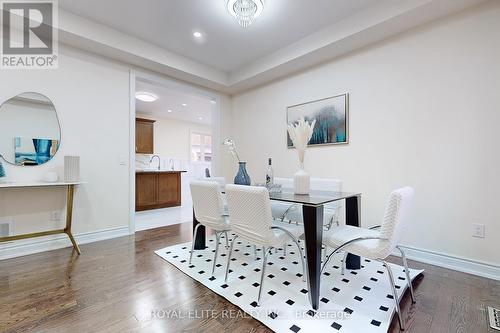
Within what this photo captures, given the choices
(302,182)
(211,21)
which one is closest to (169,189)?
(211,21)

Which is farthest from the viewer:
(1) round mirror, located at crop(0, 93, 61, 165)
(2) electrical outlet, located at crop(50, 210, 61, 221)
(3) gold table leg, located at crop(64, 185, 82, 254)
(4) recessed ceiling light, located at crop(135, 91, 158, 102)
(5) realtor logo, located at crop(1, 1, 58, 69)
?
(4) recessed ceiling light, located at crop(135, 91, 158, 102)

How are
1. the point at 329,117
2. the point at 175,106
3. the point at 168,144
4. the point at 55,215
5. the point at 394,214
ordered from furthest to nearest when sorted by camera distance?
the point at 168,144, the point at 175,106, the point at 329,117, the point at 55,215, the point at 394,214

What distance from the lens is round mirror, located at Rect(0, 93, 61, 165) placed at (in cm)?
245

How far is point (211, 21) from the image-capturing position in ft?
8.59

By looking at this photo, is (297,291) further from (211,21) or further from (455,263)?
(211,21)

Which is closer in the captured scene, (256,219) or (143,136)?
(256,219)

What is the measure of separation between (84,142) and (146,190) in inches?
96.1

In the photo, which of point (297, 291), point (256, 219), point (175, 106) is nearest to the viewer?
point (256, 219)

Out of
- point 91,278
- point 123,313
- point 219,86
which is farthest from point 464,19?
point 91,278

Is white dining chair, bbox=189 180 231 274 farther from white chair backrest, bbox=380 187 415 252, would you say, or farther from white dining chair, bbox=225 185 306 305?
white chair backrest, bbox=380 187 415 252

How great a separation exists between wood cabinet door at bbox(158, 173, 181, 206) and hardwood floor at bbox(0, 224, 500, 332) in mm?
3036

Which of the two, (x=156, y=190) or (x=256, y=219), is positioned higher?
(x=256, y=219)

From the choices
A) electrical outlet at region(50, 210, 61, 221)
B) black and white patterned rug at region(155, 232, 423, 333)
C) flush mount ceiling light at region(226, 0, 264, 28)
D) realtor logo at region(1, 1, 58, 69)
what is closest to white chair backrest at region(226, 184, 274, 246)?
black and white patterned rug at region(155, 232, 423, 333)

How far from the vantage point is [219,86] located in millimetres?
4129
